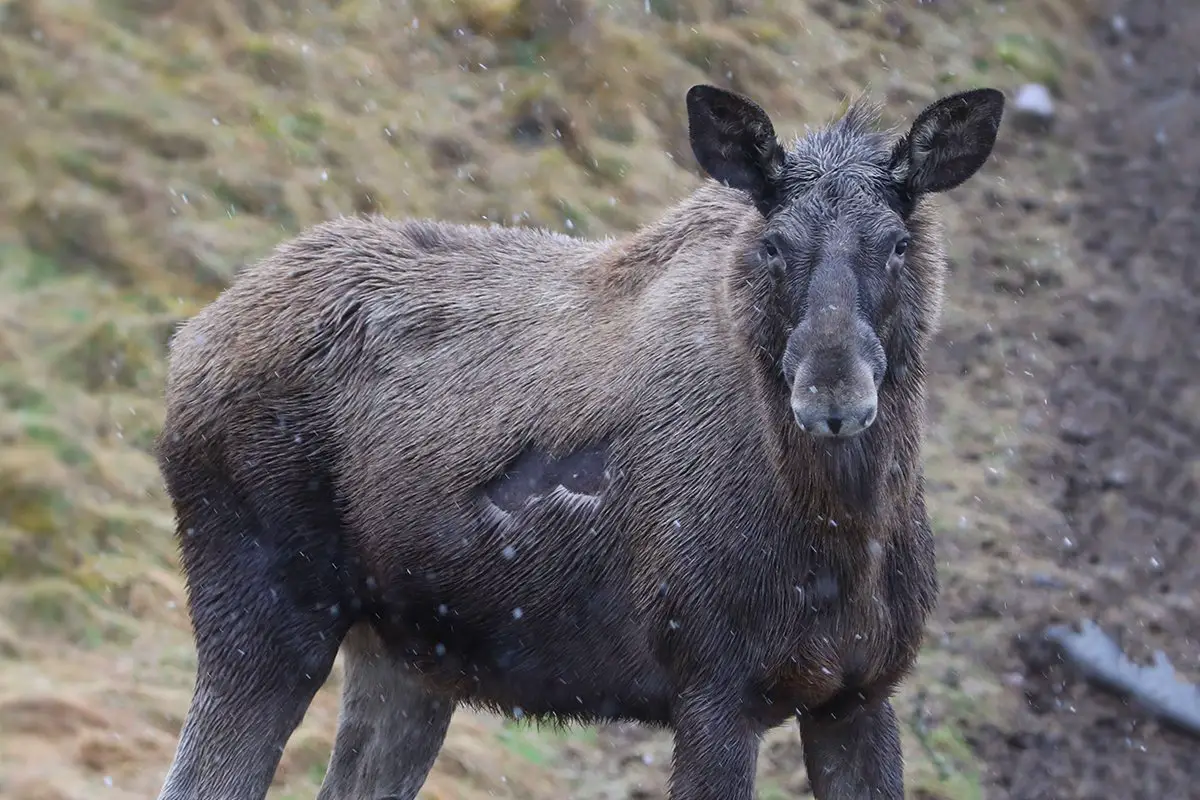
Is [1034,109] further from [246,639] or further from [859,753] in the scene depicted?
[246,639]

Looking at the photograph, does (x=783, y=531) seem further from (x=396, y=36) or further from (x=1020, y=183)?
(x=1020, y=183)

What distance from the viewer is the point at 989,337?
10.7 metres

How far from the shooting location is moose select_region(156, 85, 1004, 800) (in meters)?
4.84

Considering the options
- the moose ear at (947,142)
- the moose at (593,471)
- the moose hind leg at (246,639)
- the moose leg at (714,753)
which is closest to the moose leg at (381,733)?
the moose at (593,471)

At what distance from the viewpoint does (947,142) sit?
4.91 m

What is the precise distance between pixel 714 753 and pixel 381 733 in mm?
1682

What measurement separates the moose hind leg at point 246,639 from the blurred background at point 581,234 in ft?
4.44

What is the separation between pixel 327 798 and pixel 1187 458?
604 cm

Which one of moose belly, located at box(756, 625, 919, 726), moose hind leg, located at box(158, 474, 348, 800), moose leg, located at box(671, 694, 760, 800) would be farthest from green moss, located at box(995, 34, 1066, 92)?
moose leg, located at box(671, 694, 760, 800)

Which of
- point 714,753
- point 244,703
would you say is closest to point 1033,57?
point 714,753

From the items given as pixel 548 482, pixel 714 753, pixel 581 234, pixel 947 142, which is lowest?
pixel 581 234

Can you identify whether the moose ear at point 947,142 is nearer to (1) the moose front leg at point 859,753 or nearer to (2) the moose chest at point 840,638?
(2) the moose chest at point 840,638

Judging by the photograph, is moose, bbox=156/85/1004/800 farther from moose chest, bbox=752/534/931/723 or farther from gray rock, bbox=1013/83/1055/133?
gray rock, bbox=1013/83/1055/133

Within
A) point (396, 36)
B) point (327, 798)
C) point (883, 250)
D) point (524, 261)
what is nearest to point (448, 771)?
point (327, 798)
